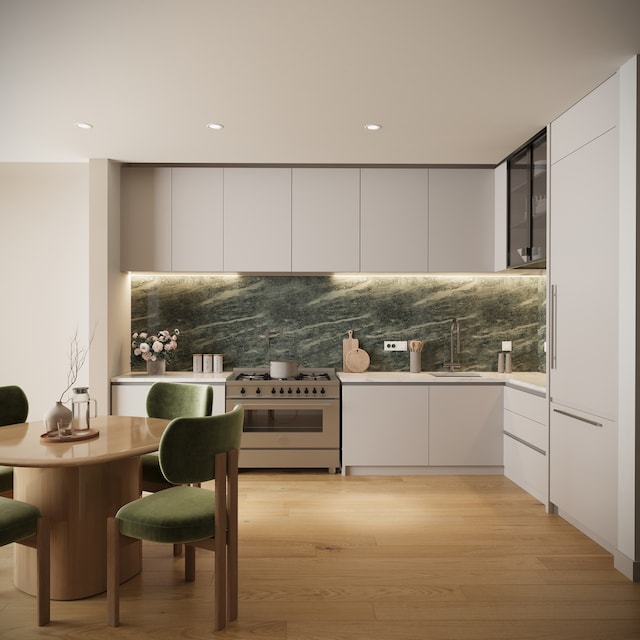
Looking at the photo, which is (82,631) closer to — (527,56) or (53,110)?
(53,110)

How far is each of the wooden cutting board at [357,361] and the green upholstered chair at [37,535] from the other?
3.16 meters

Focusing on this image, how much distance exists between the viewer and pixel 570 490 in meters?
3.51

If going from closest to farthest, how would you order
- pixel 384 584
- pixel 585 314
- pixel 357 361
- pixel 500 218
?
pixel 384 584, pixel 585 314, pixel 500 218, pixel 357 361

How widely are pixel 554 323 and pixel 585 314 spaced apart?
0.39 metres

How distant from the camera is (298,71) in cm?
307

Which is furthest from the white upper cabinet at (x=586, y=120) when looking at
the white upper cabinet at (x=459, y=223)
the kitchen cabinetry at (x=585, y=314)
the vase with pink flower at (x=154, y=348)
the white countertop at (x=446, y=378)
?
the vase with pink flower at (x=154, y=348)

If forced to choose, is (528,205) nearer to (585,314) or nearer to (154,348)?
(585,314)

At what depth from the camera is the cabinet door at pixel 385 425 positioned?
4684 millimetres

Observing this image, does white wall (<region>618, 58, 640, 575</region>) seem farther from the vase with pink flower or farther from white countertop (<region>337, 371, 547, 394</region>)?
the vase with pink flower

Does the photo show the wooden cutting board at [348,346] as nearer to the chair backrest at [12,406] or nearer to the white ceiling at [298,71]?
the white ceiling at [298,71]

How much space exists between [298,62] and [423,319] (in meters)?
2.91

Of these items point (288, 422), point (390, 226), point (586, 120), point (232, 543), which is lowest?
point (232, 543)

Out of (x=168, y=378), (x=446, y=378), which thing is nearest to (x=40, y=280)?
(x=168, y=378)

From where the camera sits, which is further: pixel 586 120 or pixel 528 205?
pixel 528 205
